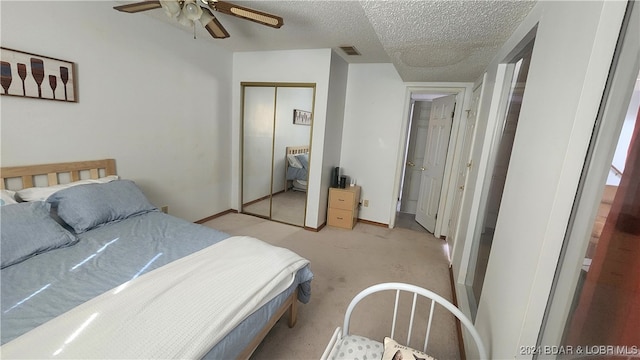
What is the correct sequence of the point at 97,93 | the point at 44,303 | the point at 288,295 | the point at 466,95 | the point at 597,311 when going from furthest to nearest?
the point at 466,95
the point at 97,93
the point at 288,295
the point at 44,303
the point at 597,311

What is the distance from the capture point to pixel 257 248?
1727 mm

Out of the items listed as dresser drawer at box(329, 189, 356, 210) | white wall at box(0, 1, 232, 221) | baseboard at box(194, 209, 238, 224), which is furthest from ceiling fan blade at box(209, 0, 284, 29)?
baseboard at box(194, 209, 238, 224)

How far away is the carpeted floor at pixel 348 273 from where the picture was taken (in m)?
1.77

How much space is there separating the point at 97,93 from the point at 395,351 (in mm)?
3003

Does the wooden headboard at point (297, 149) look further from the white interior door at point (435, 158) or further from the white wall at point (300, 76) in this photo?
the white interior door at point (435, 158)

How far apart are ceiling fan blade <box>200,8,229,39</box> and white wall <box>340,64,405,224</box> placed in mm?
2167

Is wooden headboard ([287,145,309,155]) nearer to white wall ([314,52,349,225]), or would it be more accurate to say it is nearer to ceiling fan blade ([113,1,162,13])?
white wall ([314,52,349,225])

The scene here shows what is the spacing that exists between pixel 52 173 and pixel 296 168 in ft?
8.43

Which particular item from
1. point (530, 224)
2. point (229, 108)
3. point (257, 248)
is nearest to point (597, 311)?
point (530, 224)

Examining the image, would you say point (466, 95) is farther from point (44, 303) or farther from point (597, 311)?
point (44, 303)

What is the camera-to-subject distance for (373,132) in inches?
151

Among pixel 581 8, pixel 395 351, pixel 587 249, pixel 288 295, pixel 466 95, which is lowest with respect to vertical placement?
pixel 288 295

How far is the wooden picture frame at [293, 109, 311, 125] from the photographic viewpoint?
11.5ft

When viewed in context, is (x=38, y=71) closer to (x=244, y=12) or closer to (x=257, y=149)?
(x=244, y=12)
